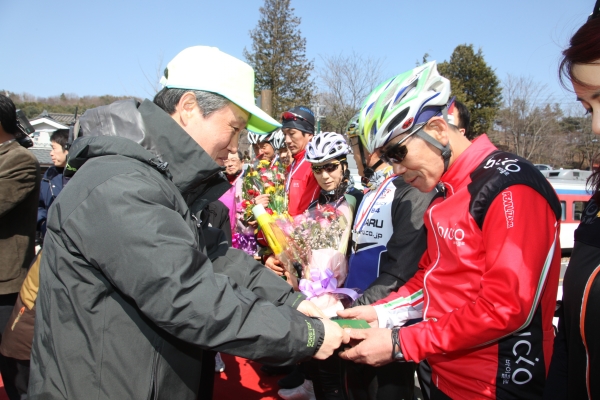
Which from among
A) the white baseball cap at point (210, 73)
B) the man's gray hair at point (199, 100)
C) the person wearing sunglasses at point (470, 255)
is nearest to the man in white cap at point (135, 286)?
the man's gray hair at point (199, 100)

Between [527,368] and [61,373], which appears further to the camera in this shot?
[527,368]

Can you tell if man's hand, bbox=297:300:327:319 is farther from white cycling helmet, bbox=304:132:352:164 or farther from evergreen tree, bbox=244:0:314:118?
evergreen tree, bbox=244:0:314:118

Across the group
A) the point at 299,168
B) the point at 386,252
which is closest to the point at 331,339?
the point at 386,252

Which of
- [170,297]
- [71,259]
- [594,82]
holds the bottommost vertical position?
[170,297]

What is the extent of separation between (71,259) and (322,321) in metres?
1.22

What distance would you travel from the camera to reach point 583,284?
5.00ft

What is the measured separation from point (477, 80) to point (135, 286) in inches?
1380

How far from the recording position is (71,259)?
64.3 inches

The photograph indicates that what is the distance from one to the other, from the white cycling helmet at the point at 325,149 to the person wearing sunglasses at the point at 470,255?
4.87 feet

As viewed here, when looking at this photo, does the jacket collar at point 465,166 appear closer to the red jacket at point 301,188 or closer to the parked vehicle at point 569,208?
the red jacket at point 301,188

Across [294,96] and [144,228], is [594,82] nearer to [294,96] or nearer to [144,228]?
[144,228]

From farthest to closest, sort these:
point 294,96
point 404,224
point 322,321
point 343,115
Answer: point 294,96, point 343,115, point 404,224, point 322,321

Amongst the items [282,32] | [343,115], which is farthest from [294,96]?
[343,115]

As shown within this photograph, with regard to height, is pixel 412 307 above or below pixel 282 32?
below
